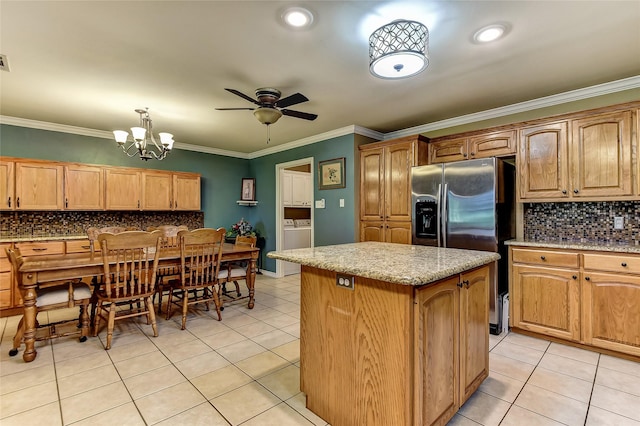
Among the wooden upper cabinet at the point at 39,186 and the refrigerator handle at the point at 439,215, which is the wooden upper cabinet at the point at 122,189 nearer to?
the wooden upper cabinet at the point at 39,186

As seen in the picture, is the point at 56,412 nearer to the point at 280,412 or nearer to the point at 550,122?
the point at 280,412

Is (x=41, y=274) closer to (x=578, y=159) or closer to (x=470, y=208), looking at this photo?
(x=470, y=208)

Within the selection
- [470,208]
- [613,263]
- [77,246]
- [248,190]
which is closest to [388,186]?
[470,208]

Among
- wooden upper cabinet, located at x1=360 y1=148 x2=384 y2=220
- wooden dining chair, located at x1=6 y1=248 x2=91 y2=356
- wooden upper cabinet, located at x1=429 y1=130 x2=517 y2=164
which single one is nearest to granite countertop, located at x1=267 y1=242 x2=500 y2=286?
wooden upper cabinet, located at x1=429 y1=130 x2=517 y2=164

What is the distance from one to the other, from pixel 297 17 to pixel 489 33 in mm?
1286

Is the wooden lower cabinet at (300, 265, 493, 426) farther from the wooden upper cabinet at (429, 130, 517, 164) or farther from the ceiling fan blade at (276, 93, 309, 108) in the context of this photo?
the wooden upper cabinet at (429, 130, 517, 164)

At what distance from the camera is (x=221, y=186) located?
232 inches

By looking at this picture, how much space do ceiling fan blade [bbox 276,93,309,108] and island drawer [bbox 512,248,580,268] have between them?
246cm

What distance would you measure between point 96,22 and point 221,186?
4.00 m

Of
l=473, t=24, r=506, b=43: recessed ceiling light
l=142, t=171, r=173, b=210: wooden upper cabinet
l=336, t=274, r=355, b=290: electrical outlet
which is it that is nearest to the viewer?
l=336, t=274, r=355, b=290: electrical outlet

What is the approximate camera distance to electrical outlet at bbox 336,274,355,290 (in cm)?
160

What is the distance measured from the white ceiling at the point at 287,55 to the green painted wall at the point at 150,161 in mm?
436

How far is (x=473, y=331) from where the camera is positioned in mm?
1871

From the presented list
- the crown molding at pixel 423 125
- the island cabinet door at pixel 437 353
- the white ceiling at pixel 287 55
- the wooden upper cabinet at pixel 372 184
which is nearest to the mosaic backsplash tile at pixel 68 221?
the crown molding at pixel 423 125
